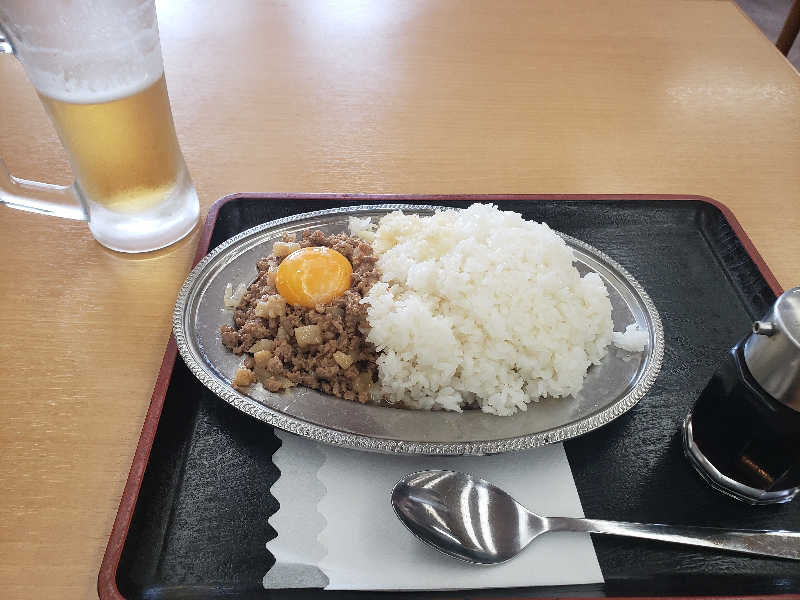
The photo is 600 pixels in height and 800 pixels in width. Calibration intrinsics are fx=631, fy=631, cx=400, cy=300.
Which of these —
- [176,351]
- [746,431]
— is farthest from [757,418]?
[176,351]

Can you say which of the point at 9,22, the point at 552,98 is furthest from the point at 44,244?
the point at 552,98

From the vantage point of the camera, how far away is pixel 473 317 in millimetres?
1242

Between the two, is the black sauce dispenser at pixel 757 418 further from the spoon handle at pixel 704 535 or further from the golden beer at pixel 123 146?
the golden beer at pixel 123 146

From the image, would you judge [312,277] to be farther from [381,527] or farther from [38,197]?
[38,197]

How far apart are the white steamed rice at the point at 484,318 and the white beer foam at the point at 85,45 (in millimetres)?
652

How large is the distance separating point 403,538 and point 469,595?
0.14 meters

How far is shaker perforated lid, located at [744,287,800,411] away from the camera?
956mm

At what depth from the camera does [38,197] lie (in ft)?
4.63

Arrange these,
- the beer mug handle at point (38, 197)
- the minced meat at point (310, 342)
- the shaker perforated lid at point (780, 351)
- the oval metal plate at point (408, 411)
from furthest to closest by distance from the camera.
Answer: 1. the beer mug handle at point (38, 197)
2. the minced meat at point (310, 342)
3. the oval metal plate at point (408, 411)
4. the shaker perforated lid at point (780, 351)

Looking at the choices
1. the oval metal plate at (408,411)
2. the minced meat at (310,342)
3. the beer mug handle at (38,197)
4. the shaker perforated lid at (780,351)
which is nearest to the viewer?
the shaker perforated lid at (780,351)

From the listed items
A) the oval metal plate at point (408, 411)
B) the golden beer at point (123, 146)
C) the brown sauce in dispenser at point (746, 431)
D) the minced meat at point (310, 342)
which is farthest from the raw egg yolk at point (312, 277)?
the brown sauce in dispenser at point (746, 431)

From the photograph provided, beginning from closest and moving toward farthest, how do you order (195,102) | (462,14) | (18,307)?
(18,307) → (195,102) → (462,14)

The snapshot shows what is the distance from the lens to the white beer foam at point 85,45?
1156 mm

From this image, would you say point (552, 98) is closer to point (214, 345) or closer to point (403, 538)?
point (214, 345)
